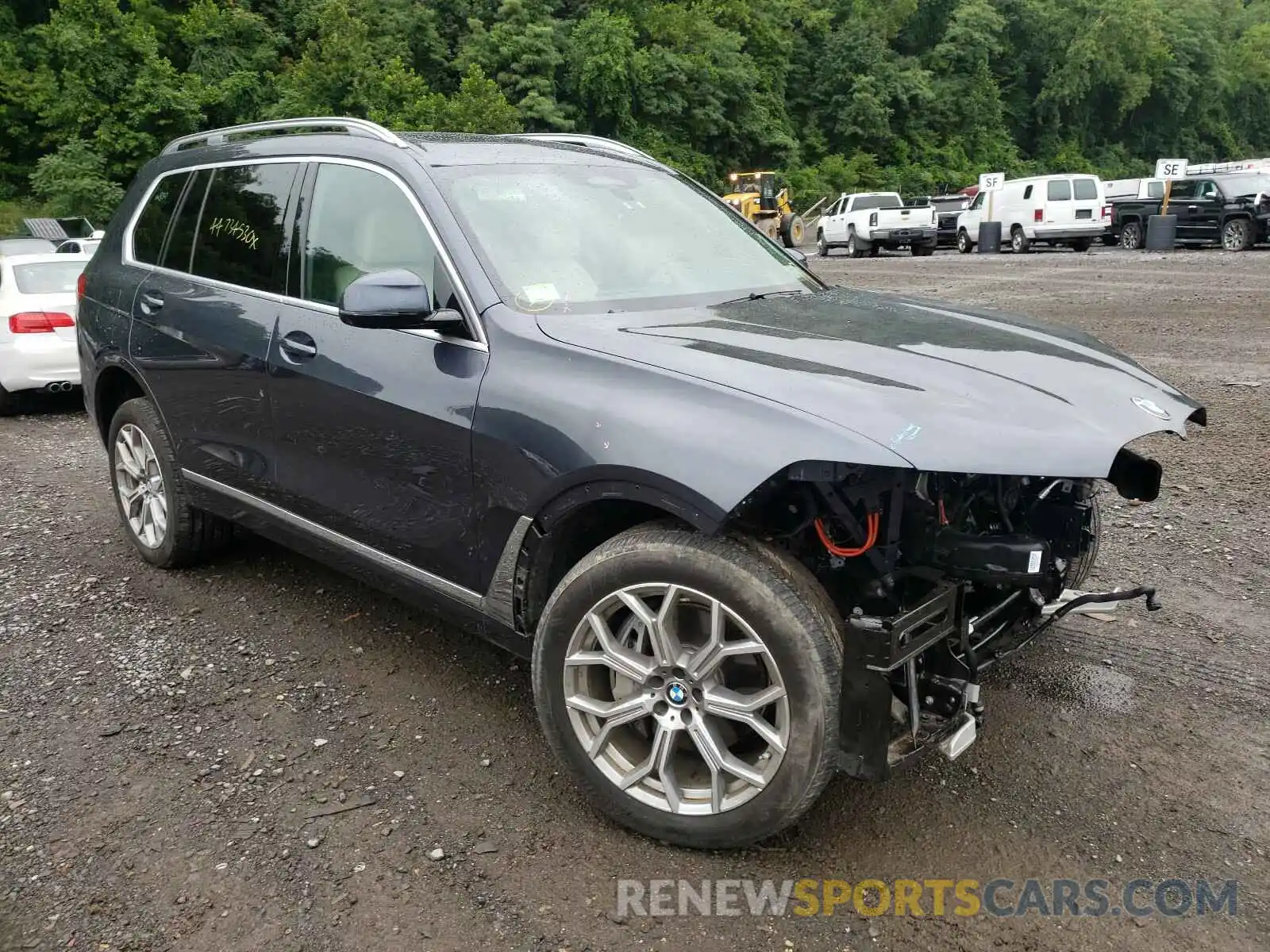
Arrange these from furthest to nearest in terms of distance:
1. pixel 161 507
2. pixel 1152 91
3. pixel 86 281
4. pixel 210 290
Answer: pixel 1152 91 < pixel 86 281 < pixel 161 507 < pixel 210 290

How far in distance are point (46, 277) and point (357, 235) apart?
23.3 feet

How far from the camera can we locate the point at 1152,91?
79562mm

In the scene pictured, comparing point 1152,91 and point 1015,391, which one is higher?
point 1152,91

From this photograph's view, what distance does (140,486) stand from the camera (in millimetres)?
4891

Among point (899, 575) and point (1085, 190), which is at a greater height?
point (1085, 190)

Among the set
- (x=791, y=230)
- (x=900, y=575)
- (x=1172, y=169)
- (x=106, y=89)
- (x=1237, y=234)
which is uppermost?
(x=106, y=89)

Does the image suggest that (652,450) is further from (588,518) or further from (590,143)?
(590,143)

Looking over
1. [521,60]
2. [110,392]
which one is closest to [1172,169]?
[521,60]

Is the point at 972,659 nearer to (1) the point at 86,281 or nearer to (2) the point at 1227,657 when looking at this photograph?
(2) the point at 1227,657

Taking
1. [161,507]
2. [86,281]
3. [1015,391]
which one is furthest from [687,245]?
[86,281]

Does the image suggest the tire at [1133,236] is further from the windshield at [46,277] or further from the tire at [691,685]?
the tire at [691,685]

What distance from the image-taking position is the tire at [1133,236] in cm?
2641

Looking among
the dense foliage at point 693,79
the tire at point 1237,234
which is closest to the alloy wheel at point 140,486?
the tire at point 1237,234

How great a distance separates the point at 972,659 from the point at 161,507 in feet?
12.2
